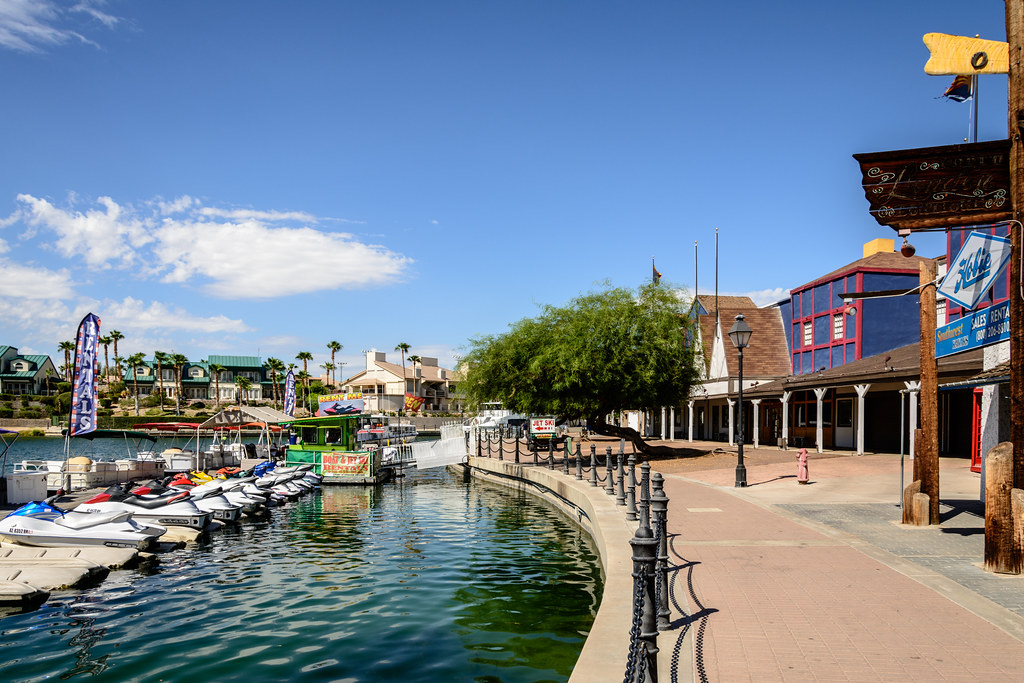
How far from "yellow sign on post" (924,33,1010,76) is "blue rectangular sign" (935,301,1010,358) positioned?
3647 mm

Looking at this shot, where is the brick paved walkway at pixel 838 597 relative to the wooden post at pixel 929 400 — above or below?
below

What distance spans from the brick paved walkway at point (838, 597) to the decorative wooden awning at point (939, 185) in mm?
4688

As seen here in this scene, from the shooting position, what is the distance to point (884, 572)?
372 inches

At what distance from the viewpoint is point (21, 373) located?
→ 368 feet

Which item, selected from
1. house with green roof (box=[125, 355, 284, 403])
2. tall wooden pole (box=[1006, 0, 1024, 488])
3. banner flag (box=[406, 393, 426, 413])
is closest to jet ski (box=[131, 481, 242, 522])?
tall wooden pole (box=[1006, 0, 1024, 488])

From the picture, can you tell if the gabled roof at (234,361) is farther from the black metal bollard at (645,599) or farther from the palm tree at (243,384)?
the black metal bollard at (645,599)

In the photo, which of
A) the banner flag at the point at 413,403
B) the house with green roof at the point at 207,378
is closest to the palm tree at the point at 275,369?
the house with green roof at the point at 207,378

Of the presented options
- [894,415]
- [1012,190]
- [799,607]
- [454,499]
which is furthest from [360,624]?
[894,415]

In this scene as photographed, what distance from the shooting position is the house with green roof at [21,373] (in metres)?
111

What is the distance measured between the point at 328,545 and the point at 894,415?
27.5 m

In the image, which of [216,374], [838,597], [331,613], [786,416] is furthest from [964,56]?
[216,374]

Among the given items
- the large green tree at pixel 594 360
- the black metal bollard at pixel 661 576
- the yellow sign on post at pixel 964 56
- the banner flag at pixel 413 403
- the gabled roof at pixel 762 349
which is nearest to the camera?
the black metal bollard at pixel 661 576

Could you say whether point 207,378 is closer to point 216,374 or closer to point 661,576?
point 216,374

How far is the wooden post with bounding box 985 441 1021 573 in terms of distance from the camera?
9.12 m
